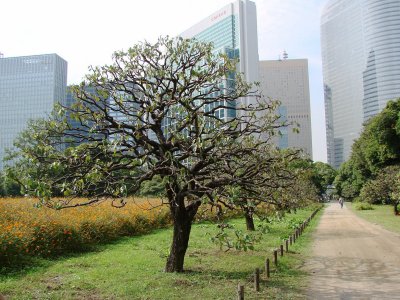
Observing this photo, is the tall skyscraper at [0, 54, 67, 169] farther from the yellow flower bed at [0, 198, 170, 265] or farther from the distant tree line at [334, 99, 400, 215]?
the distant tree line at [334, 99, 400, 215]

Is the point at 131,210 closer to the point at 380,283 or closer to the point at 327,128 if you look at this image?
the point at 380,283

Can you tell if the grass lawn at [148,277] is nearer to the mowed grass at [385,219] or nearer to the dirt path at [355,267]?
the dirt path at [355,267]

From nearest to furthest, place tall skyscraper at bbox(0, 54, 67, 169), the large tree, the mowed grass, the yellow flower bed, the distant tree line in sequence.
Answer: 1. the large tree
2. the yellow flower bed
3. the mowed grass
4. tall skyscraper at bbox(0, 54, 67, 169)
5. the distant tree line

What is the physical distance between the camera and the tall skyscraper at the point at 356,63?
77.9 meters

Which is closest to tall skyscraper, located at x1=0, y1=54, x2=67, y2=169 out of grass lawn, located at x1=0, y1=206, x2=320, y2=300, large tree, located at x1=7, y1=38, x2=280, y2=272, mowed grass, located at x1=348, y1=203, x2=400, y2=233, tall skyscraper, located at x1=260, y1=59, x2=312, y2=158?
tall skyscraper, located at x1=260, y1=59, x2=312, y2=158

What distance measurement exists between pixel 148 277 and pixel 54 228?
16.6ft

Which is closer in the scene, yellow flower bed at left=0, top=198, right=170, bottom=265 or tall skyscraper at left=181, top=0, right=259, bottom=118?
yellow flower bed at left=0, top=198, right=170, bottom=265

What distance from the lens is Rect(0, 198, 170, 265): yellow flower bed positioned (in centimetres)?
1027

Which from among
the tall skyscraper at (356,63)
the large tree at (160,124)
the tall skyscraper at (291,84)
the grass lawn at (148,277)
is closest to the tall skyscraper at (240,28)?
the tall skyscraper at (291,84)

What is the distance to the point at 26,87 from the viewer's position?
37969mm

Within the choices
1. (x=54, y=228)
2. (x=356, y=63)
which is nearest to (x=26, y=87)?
(x=54, y=228)

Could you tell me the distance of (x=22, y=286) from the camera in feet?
27.3

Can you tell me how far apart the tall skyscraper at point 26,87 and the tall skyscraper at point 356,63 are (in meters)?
67.1

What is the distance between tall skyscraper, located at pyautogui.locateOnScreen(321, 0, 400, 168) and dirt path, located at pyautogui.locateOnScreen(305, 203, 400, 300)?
225ft
